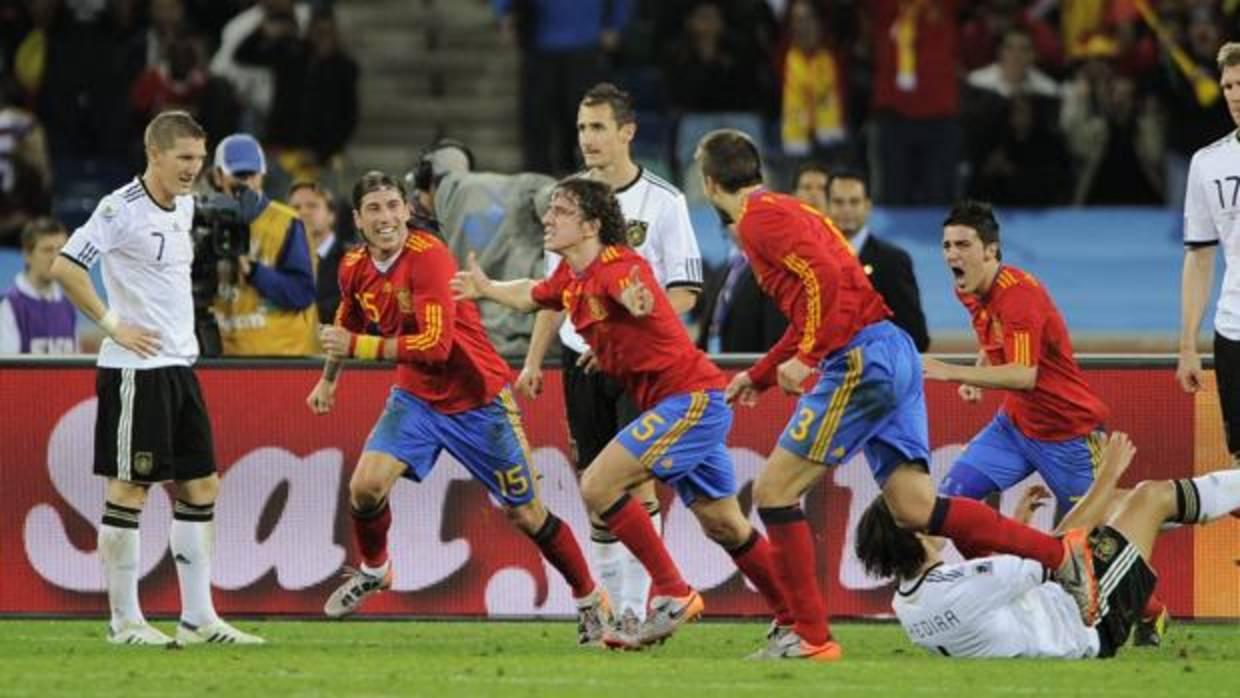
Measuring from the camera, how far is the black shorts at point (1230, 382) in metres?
12.8

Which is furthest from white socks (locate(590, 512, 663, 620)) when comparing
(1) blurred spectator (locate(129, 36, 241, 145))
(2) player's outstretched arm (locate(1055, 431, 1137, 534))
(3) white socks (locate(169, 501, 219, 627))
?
(1) blurred spectator (locate(129, 36, 241, 145))

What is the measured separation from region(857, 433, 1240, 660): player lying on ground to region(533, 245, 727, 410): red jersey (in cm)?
94

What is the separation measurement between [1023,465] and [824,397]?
1.59 meters

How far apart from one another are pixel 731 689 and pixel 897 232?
37.5 feet

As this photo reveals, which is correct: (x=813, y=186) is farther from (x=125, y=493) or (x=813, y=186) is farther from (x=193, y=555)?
(x=125, y=493)

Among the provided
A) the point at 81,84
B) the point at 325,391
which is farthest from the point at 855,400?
the point at 81,84

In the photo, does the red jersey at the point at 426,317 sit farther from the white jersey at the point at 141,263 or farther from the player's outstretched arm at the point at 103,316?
the player's outstretched arm at the point at 103,316

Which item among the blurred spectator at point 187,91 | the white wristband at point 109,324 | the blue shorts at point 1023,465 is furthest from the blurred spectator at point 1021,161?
the white wristband at point 109,324

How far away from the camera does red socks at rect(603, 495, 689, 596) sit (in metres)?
12.3

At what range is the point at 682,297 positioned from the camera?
13.1m

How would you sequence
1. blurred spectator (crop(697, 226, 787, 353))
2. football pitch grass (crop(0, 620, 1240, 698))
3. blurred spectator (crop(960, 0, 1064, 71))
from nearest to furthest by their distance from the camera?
football pitch grass (crop(0, 620, 1240, 698)), blurred spectator (crop(697, 226, 787, 353)), blurred spectator (crop(960, 0, 1064, 71))

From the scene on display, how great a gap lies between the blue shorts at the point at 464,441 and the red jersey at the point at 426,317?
53mm

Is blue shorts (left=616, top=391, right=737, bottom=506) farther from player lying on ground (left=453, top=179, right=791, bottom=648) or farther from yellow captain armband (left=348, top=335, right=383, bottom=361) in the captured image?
yellow captain armband (left=348, top=335, right=383, bottom=361)

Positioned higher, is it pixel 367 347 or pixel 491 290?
pixel 491 290
